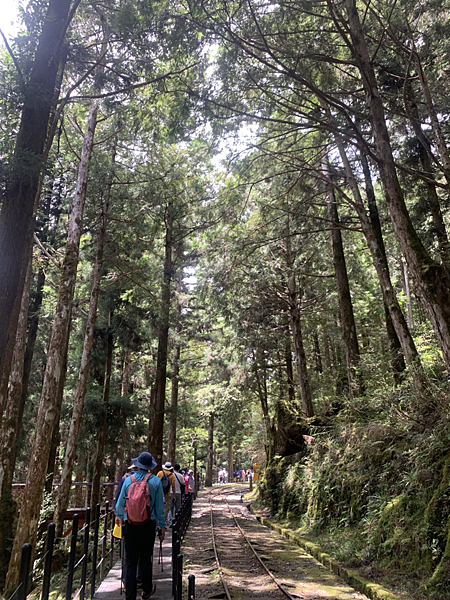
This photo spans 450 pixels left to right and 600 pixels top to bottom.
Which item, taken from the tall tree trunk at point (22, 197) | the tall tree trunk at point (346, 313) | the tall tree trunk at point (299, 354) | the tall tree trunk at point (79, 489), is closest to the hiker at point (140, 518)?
the tall tree trunk at point (22, 197)

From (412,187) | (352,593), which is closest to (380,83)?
(412,187)

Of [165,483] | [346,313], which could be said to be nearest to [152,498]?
[165,483]

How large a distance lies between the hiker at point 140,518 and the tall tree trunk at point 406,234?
15.6 feet

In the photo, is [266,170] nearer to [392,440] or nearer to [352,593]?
[392,440]

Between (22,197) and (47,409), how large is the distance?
176 inches

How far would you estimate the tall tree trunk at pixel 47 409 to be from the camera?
7.15 m

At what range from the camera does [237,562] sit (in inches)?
326

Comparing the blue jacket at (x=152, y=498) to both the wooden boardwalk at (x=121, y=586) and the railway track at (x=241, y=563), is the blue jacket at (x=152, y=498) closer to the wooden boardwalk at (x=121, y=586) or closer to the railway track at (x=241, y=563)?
the wooden boardwalk at (x=121, y=586)

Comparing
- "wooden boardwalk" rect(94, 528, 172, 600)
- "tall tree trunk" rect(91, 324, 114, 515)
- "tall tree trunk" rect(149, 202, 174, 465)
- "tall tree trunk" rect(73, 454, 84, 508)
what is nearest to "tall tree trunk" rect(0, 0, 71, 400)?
"wooden boardwalk" rect(94, 528, 172, 600)

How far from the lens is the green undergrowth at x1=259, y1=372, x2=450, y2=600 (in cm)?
554

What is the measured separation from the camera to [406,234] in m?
7.16

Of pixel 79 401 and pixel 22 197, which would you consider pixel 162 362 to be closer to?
pixel 79 401

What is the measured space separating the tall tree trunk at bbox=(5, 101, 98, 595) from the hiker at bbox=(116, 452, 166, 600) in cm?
337

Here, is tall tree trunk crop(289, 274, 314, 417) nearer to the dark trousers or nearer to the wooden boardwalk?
the wooden boardwalk
